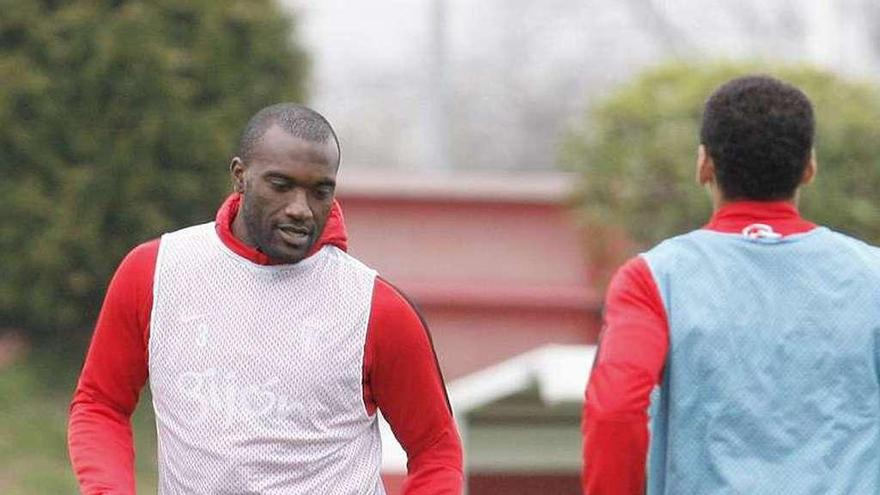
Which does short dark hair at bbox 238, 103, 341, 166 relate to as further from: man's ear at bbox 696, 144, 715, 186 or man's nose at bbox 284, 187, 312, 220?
man's ear at bbox 696, 144, 715, 186

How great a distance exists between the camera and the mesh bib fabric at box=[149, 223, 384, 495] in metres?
4.98

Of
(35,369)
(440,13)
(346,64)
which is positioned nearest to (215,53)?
(35,369)

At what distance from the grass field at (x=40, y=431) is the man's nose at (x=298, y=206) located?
6648 millimetres

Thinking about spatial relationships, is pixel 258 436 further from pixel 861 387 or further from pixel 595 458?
pixel 861 387

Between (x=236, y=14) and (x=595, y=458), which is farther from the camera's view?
(x=236, y=14)

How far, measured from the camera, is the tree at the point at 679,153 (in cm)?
1231

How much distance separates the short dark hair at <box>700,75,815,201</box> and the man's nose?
0.95m

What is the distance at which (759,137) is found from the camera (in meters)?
5.00

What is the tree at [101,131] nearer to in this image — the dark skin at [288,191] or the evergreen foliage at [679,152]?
the evergreen foliage at [679,152]

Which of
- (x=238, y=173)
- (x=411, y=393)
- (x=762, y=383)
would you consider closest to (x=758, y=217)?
(x=762, y=383)

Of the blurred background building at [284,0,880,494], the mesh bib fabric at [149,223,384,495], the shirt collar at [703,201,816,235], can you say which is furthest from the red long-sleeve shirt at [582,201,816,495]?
the blurred background building at [284,0,880,494]

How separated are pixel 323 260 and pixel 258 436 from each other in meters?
0.46

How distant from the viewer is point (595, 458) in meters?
4.77

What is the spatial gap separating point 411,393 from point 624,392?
0.63 metres
